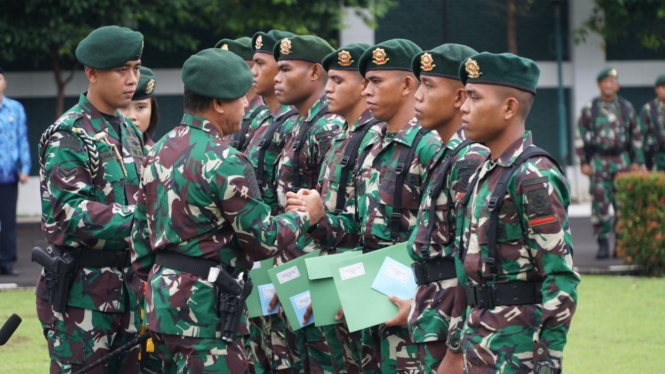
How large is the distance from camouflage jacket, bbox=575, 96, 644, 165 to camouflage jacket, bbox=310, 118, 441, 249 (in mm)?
8559

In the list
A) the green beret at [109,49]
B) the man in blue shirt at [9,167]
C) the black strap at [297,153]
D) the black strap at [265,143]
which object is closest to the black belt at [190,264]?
the green beret at [109,49]

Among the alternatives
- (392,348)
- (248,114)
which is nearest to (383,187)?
(392,348)

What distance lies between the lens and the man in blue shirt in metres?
13.2

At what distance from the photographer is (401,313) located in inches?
230

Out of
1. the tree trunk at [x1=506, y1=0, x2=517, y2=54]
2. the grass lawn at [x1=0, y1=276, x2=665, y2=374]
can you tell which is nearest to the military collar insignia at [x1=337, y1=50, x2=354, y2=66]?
the grass lawn at [x1=0, y1=276, x2=665, y2=374]

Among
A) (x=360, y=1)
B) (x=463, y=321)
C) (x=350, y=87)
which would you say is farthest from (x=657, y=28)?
(x=463, y=321)

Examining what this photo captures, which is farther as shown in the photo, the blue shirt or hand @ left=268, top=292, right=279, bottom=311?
the blue shirt

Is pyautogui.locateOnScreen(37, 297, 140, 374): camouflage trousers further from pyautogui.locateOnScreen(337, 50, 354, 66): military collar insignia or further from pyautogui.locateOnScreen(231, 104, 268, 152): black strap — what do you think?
pyautogui.locateOnScreen(231, 104, 268, 152): black strap

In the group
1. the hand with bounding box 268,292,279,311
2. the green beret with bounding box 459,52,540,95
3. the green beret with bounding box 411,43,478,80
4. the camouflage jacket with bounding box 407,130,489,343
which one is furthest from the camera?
the hand with bounding box 268,292,279,311

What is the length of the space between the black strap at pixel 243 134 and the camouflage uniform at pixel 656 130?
25.7 feet

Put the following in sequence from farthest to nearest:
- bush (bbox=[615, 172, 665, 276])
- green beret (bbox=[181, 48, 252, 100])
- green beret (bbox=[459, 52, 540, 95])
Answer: bush (bbox=[615, 172, 665, 276])
green beret (bbox=[181, 48, 252, 100])
green beret (bbox=[459, 52, 540, 95])

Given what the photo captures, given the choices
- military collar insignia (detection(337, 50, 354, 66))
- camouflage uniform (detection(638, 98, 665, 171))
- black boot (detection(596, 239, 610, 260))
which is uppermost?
military collar insignia (detection(337, 50, 354, 66))

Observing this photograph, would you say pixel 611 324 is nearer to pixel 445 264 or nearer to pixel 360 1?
pixel 445 264

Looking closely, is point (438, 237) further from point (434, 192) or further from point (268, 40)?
point (268, 40)
